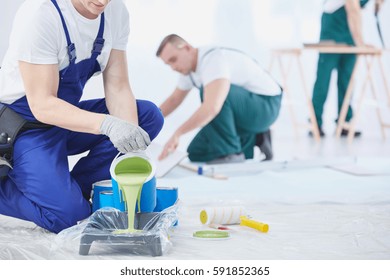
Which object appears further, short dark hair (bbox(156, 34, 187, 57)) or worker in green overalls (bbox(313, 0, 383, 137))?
worker in green overalls (bbox(313, 0, 383, 137))

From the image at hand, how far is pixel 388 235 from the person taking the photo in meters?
2.30

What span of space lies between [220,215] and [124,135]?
1.67ft

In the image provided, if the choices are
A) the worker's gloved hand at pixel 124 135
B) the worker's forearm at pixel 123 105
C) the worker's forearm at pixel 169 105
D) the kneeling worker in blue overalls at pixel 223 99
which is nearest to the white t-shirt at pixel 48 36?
the worker's forearm at pixel 123 105

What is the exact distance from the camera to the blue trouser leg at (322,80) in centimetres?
515

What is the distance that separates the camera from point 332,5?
4.92m

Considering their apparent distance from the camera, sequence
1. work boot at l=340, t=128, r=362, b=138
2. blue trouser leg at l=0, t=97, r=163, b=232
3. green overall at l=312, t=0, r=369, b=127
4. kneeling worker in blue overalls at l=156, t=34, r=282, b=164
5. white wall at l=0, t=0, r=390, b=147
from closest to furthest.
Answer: blue trouser leg at l=0, t=97, r=163, b=232
kneeling worker in blue overalls at l=156, t=34, r=282, b=164
white wall at l=0, t=0, r=390, b=147
green overall at l=312, t=0, r=369, b=127
work boot at l=340, t=128, r=362, b=138

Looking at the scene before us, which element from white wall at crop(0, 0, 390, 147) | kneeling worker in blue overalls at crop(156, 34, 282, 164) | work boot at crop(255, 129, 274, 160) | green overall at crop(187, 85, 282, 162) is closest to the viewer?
kneeling worker in blue overalls at crop(156, 34, 282, 164)

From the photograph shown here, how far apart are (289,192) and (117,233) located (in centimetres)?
118

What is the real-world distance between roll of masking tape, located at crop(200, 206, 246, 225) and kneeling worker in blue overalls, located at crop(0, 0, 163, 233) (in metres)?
0.32

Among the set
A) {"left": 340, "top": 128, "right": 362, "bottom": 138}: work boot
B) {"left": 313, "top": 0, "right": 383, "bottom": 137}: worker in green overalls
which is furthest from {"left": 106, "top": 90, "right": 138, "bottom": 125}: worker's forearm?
{"left": 340, "top": 128, "right": 362, "bottom": 138}: work boot

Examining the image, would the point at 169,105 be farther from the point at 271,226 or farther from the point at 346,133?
the point at 346,133

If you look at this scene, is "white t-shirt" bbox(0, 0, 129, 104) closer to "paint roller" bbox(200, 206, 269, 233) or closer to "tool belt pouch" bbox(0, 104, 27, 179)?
"tool belt pouch" bbox(0, 104, 27, 179)

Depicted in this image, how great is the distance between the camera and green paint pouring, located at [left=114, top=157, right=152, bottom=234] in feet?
6.88
